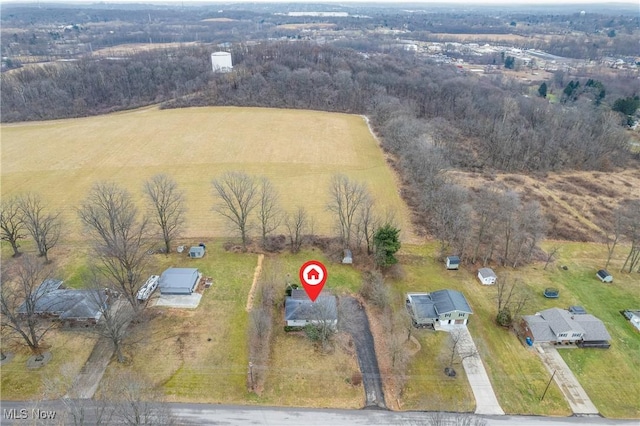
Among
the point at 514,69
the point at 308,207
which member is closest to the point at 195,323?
the point at 308,207

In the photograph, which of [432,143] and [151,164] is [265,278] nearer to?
[151,164]

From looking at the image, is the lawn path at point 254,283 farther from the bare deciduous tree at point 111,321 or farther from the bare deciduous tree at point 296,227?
the bare deciduous tree at point 111,321

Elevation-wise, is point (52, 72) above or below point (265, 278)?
above

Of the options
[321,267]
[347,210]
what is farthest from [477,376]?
[347,210]

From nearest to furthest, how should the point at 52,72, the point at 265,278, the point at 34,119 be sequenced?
the point at 265,278 → the point at 34,119 → the point at 52,72

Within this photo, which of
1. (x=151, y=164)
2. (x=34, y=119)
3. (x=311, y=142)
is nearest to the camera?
(x=151, y=164)

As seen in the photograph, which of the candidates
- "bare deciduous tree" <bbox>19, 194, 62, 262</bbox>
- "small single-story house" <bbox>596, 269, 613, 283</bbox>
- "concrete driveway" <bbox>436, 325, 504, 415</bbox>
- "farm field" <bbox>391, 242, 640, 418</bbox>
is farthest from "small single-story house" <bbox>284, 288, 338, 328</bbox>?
"small single-story house" <bbox>596, 269, 613, 283</bbox>
